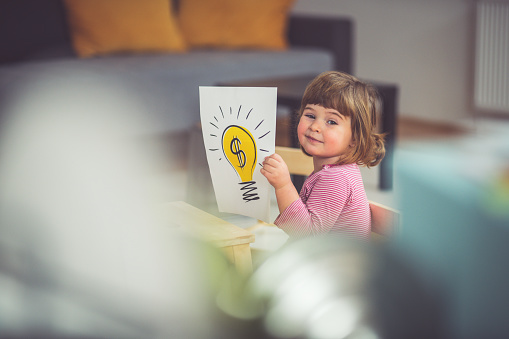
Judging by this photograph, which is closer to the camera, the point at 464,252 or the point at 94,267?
the point at 464,252

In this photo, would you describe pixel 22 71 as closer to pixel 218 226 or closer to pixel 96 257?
pixel 96 257

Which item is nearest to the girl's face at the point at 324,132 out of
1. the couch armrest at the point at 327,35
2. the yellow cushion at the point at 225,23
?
the yellow cushion at the point at 225,23

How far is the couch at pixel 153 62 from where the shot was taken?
1.79 metres

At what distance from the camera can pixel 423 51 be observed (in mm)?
3094

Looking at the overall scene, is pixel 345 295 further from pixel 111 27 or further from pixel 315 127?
pixel 111 27

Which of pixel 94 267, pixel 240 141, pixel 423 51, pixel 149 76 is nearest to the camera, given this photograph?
pixel 240 141

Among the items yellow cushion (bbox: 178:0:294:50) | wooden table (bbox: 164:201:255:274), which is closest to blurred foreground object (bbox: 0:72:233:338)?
wooden table (bbox: 164:201:255:274)

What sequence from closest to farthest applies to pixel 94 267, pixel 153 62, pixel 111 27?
pixel 94 267 → pixel 153 62 → pixel 111 27

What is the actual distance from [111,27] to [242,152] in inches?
77.8

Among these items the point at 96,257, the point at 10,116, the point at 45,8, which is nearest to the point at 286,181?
the point at 96,257

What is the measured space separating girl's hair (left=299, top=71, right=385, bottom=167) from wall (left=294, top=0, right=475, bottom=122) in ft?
8.57

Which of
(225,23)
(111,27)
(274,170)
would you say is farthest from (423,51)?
(274,170)

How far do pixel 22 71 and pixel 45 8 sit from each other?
60 centimetres

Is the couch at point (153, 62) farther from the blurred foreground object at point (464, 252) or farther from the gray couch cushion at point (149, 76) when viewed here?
the blurred foreground object at point (464, 252)
